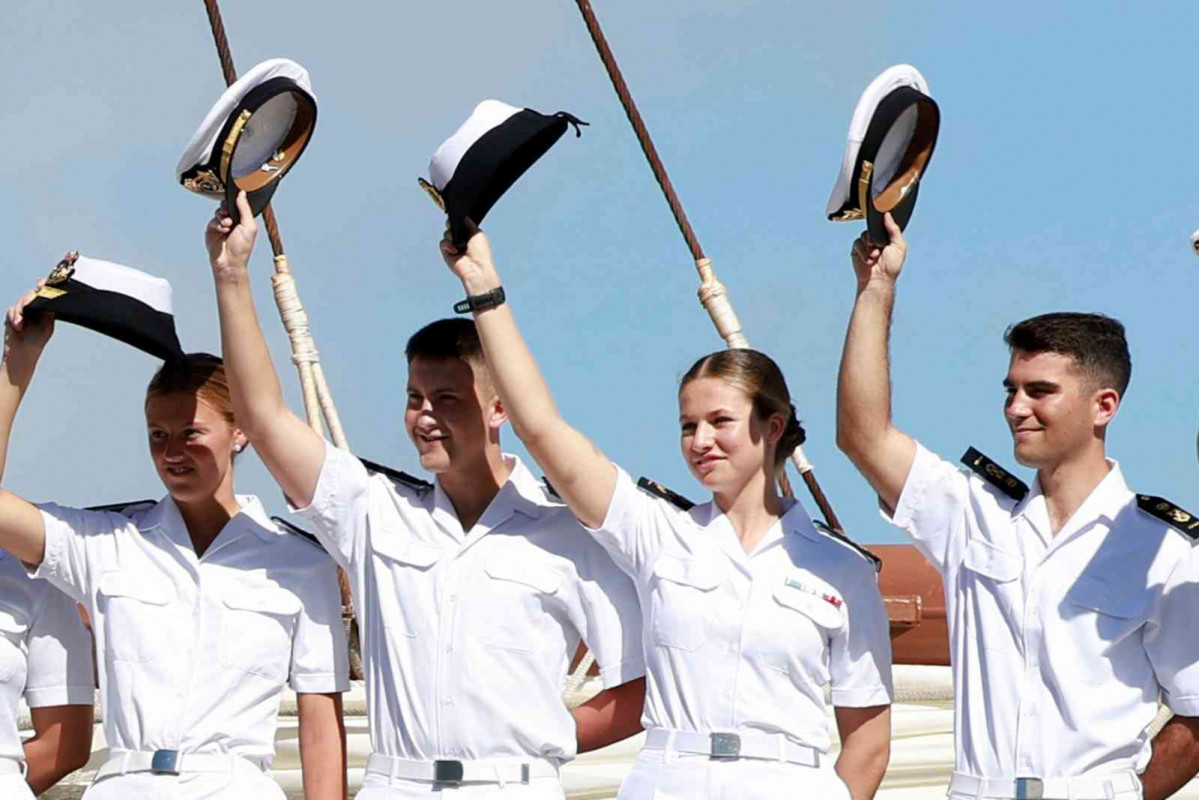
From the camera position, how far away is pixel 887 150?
4.12m

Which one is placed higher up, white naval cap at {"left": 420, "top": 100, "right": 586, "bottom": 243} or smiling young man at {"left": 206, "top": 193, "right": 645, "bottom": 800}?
white naval cap at {"left": 420, "top": 100, "right": 586, "bottom": 243}

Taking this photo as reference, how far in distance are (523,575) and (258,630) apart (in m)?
0.59

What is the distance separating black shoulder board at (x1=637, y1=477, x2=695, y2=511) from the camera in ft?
13.9

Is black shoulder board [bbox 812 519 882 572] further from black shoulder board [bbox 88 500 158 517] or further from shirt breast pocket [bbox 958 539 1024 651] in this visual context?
black shoulder board [bbox 88 500 158 517]

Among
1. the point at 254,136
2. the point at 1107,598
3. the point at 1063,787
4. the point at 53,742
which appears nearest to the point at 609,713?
the point at 1063,787

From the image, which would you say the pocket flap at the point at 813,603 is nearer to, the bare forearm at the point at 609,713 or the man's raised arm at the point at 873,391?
the man's raised arm at the point at 873,391

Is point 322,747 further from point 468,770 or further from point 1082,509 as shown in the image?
point 1082,509

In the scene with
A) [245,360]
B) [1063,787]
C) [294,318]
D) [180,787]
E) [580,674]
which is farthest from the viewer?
[294,318]

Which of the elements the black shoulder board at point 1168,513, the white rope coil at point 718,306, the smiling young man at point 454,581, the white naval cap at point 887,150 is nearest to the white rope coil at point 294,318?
the white rope coil at point 718,306

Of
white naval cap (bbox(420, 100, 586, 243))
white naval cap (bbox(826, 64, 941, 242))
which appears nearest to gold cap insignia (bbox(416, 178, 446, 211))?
white naval cap (bbox(420, 100, 586, 243))

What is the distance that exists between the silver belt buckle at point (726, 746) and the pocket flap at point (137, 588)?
1.18 m

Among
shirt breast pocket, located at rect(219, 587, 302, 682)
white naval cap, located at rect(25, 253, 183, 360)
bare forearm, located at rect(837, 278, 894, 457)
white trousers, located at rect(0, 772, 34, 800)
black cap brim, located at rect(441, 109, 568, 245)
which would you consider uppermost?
black cap brim, located at rect(441, 109, 568, 245)

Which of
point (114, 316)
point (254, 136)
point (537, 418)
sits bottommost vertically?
point (537, 418)

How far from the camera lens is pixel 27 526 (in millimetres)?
4207
